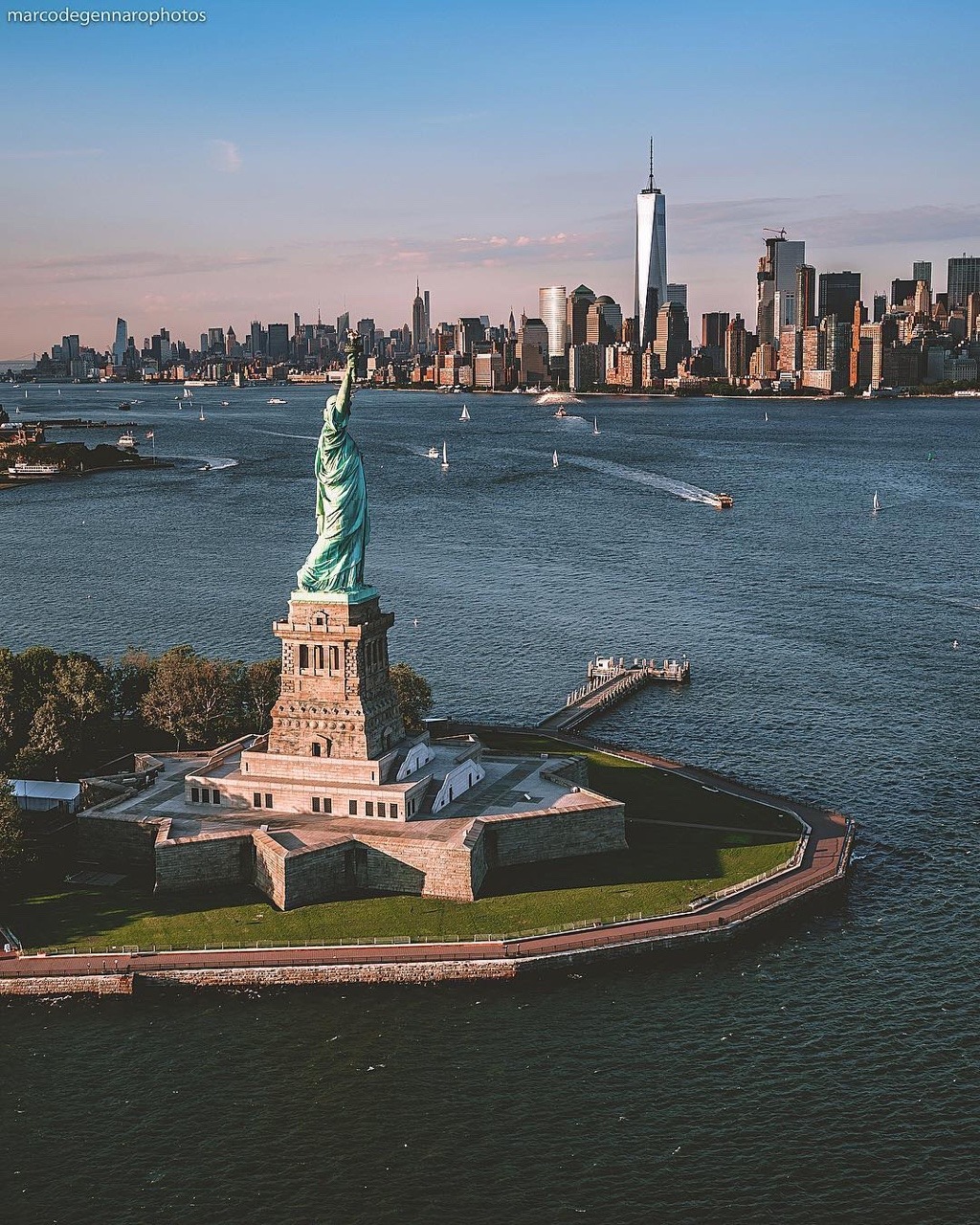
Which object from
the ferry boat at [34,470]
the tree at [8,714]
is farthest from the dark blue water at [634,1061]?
the ferry boat at [34,470]

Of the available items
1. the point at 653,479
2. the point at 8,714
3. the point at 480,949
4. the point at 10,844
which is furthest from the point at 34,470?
the point at 480,949

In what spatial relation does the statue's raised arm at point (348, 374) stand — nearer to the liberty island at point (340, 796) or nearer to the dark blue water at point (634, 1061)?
the liberty island at point (340, 796)

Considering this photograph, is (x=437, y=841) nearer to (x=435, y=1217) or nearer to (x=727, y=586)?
(x=435, y=1217)

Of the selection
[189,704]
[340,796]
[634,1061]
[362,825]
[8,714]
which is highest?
[8,714]

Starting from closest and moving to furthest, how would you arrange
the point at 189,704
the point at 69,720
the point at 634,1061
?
1. the point at 634,1061
2. the point at 69,720
3. the point at 189,704

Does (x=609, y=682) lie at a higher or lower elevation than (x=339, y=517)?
lower

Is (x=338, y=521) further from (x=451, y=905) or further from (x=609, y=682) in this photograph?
(x=609, y=682)

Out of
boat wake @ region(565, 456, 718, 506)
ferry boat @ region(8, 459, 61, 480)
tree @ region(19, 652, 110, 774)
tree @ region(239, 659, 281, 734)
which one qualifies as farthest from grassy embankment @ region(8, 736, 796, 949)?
ferry boat @ region(8, 459, 61, 480)
